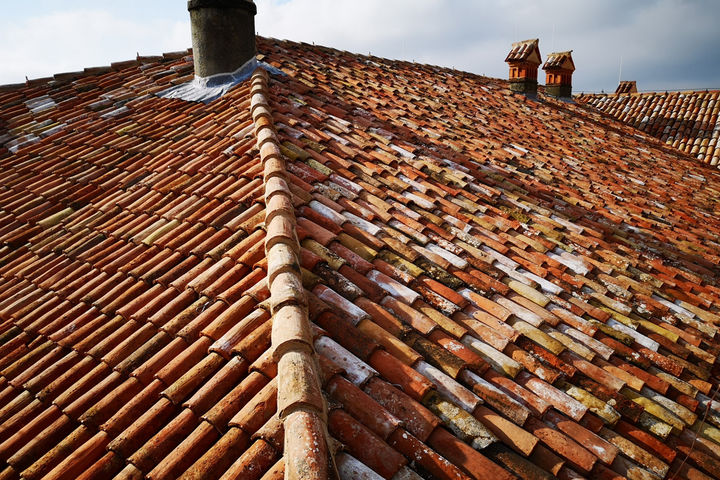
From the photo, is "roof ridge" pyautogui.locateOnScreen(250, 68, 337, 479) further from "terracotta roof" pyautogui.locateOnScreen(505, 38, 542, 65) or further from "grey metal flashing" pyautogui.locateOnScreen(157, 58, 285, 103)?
"terracotta roof" pyautogui.locateOnScreen(505, 38, 542, 65)

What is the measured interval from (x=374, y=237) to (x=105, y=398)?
81.4 inches

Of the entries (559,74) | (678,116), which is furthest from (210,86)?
(678,116)

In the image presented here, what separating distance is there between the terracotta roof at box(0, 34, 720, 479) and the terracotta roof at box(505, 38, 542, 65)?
809 cm

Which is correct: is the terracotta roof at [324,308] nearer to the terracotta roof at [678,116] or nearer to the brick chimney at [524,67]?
the brick chimney at [524,67]

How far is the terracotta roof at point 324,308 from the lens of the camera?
1972mm

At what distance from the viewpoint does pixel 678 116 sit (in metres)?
14.7

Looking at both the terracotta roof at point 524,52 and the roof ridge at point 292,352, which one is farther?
the terracotta roof at point 524,52

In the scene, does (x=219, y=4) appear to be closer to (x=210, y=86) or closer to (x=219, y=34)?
(x=219, y=34)

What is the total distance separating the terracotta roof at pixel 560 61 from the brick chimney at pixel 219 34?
1259 cm

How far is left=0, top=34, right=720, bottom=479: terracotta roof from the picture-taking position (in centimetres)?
197

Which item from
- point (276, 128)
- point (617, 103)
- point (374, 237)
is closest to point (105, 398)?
point (374, 237)

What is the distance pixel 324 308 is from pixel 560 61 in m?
15.9

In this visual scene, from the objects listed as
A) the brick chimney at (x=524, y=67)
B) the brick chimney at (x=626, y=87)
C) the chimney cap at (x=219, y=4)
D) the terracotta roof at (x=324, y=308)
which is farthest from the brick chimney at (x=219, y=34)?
the brick chimney at (x=626, y=87)

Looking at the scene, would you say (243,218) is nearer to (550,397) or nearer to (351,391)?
(351,391)
